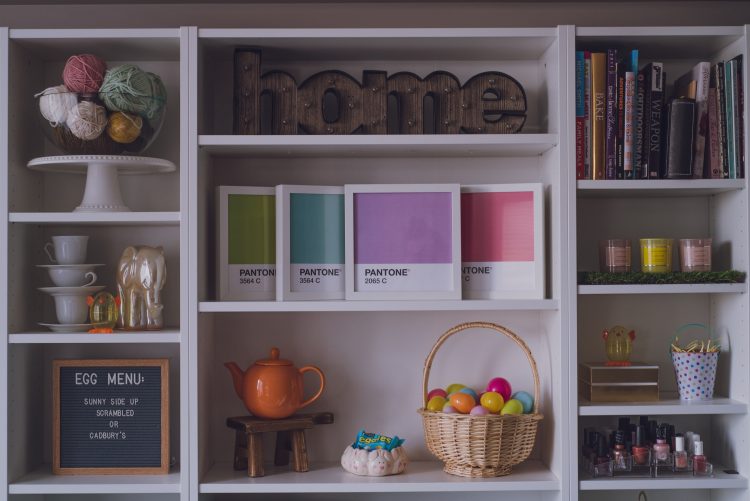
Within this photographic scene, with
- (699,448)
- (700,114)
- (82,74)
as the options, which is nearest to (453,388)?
(699,448)

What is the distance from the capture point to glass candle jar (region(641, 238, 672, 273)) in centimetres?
210

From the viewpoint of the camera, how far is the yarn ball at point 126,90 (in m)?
2.01

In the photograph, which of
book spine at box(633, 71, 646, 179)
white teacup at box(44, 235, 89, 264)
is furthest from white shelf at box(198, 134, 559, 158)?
white teacup at box(44, 235, 89, 264)

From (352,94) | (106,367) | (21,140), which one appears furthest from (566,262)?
(21,140)

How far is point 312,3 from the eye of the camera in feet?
7.67

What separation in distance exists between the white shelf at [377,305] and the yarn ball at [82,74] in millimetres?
629

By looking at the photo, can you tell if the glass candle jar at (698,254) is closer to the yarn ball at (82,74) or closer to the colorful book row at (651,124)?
the colorful book row at (651,124)

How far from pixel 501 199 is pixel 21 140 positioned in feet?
4.30

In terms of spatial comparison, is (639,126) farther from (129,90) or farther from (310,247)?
(129,90)

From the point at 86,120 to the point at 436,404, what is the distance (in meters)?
1.18

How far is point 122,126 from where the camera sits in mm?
2045

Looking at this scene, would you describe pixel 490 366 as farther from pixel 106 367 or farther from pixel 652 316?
pixel 106 367

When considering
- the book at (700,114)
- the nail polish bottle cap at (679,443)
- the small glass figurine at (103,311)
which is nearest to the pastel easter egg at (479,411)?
the nail polish bottle cap at (679,443)

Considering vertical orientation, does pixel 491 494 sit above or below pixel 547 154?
below
